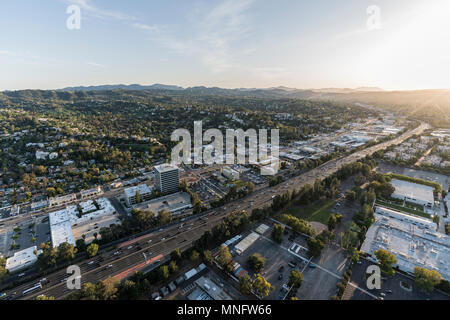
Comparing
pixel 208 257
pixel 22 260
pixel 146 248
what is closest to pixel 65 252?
pixel 22 260

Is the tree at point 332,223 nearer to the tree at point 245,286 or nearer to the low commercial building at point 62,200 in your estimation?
the tree at point 245,286

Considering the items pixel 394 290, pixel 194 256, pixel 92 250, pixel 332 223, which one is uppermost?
pixel 332 223

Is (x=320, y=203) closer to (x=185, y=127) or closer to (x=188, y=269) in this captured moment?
(x=188, y=269)

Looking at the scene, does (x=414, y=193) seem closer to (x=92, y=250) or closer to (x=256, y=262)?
(x=256, y=262)

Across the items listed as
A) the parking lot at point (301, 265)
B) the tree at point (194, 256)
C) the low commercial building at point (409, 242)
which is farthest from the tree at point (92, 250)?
the low commercial building at point (409, 242)

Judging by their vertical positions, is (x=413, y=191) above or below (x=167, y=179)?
below

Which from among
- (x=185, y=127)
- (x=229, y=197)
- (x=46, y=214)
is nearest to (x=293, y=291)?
(x=229, y=197)

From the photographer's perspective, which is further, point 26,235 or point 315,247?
point 26,235
